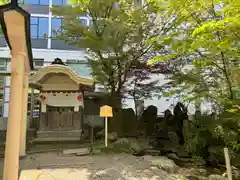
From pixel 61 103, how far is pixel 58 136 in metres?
1.50

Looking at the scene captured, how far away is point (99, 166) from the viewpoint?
591 cm

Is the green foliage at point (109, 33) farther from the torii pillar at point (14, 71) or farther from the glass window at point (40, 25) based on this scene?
the glass window at point (40, 25)

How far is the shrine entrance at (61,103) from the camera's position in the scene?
10133mm

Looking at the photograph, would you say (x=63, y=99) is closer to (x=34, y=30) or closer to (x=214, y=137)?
(x=214, y=137)

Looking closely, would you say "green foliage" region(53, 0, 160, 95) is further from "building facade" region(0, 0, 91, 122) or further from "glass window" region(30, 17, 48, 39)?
"glass window" region(30, 17, 48, 39)

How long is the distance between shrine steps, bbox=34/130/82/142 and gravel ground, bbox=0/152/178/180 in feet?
7.73

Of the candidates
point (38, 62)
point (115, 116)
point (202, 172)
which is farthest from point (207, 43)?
point (38, 62)

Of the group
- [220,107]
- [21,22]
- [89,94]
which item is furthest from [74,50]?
[21,22]

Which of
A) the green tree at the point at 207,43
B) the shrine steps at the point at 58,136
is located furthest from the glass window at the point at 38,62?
the green tree at the point at 207,43

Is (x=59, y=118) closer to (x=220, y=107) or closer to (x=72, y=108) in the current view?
(x=72, y=108)

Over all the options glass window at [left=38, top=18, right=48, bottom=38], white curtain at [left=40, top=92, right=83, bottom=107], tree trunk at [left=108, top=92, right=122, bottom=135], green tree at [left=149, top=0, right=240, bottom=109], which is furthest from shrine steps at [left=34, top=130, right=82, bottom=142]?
glass window at [left=38, top=18, right=48, bottom=38]

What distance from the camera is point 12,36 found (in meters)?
4.12

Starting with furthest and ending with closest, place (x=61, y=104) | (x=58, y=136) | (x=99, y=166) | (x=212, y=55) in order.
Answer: (x=61, y=104) < (x=58, y=136) < (x=212, y=55) < (x=99, y=166)

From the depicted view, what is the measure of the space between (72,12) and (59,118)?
4.75 meters
